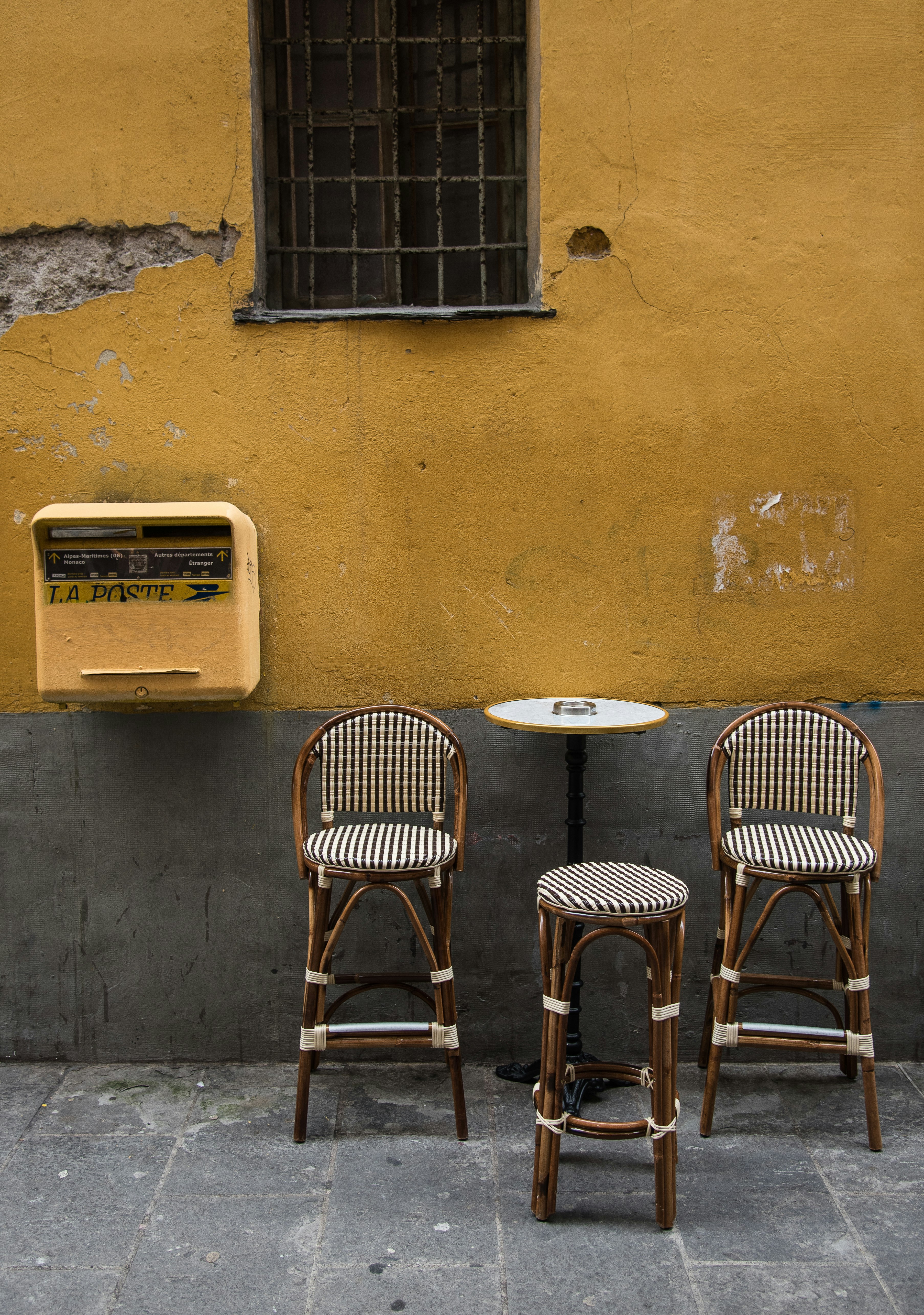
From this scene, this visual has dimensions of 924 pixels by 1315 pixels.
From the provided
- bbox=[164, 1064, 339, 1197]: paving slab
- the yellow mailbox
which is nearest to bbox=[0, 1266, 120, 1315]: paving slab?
bbox=[164, 1064, 339, 1197]: paving slab

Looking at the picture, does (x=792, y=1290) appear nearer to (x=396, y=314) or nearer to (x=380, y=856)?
(x=380, y=856)

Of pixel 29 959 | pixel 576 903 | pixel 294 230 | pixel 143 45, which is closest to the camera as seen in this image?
pixel 576 903

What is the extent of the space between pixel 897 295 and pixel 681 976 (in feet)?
7.73

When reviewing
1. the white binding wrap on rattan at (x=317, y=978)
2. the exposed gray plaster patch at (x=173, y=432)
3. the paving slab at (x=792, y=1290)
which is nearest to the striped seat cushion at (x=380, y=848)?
the white binding wrap on rattan at (x=317, y=978)

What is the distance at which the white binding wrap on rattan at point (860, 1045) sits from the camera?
9.80 ft

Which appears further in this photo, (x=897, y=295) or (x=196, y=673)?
(x=897, y=295)

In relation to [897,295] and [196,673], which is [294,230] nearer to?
[196,673]

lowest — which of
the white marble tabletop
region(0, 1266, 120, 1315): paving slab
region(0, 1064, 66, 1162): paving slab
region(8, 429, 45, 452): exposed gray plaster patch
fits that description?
region(0, 1064, 66, 1162): paving slab

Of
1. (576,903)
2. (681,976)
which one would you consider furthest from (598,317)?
(681,976)

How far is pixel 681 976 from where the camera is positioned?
3.43 m

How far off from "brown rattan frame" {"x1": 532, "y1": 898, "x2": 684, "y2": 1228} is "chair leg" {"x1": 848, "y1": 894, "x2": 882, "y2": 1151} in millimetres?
655

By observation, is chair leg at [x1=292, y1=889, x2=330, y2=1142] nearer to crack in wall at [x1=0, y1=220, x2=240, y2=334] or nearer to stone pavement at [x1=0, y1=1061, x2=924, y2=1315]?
stone pavement at [x1=0, y1=1061, x2=924, y2=1315]

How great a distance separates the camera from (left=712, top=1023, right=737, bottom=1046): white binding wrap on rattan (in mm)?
3041

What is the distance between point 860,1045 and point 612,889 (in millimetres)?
960
